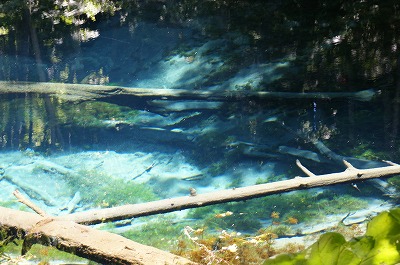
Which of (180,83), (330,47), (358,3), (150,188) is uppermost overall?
(358,3)

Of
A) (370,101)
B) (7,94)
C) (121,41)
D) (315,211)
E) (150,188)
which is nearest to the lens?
(315,211)

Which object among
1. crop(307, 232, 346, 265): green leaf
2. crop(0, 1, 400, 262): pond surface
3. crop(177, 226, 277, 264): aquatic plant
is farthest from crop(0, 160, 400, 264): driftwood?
crop(307, 232, 346, 265): green leaf

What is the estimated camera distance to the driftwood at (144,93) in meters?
6.86

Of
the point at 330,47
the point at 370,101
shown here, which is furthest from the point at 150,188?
the point at 330,47

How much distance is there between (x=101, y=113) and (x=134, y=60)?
182 cm

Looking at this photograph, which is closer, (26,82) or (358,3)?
(26,82)

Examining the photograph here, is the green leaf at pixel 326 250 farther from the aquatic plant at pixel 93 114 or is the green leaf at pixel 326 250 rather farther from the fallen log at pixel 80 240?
the aquatic plant at pixel 93 114

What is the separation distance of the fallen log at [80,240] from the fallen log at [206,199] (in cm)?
51

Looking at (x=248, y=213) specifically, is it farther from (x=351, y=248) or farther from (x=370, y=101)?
(x=351, y=248)

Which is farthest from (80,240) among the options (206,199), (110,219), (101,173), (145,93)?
(145,93)

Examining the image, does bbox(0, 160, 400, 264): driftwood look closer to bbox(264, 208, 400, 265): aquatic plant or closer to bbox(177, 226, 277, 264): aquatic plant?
bbox(177, 226, 277, 264): aquatic plant

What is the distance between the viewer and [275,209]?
454 centimetres

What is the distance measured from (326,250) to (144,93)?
7164 mm

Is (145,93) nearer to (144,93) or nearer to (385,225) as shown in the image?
(144,93)
